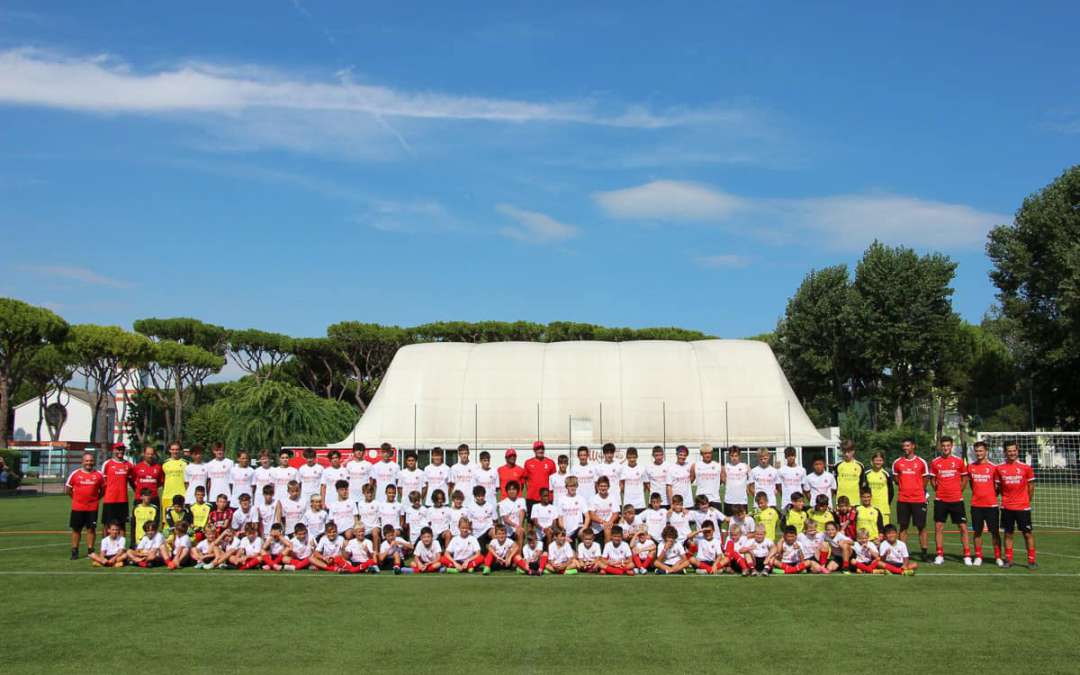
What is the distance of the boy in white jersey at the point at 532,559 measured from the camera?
13.1 metres

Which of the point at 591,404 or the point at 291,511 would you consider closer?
the point at 291,511

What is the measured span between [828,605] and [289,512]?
8801 mm

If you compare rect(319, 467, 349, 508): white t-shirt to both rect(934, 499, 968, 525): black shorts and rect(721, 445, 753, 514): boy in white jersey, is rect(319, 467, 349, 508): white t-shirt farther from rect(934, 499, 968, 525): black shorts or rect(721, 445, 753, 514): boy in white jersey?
rect(934, 499, 968, 525): black shorts

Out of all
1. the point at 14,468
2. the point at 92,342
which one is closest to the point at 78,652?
the point at 14,468

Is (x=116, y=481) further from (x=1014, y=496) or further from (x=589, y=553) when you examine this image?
(x=1014, y=496)

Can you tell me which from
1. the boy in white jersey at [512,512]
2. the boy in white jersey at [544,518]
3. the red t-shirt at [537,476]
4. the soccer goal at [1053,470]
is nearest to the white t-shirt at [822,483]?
the boy in white jersey at [544,518]

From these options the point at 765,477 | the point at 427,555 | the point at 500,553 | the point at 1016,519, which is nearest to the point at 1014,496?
the point at 1016,519

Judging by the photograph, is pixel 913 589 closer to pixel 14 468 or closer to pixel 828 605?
pixel 828 605

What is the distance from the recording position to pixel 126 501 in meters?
15.1

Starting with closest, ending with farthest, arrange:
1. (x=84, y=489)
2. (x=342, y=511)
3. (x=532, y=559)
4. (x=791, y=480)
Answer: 1. (x=532, y=559)
2. (x=342, y=511)
3. (x=84, y=489)
4. (x=791, y=480)

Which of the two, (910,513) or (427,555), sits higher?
(910,513)

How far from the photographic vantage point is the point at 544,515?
14.4 metres

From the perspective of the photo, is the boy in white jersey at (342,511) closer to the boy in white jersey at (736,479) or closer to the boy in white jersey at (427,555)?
the boy in white jersey at (427,555)

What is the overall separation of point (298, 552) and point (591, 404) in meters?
21.4
